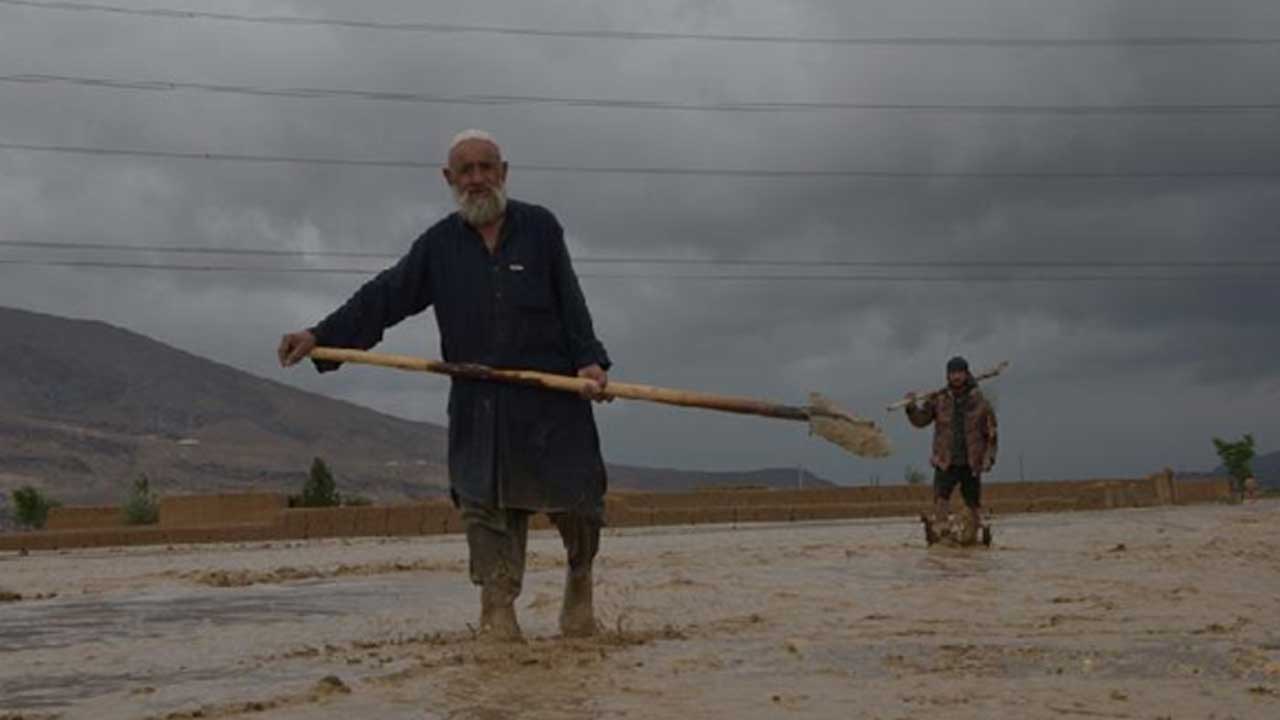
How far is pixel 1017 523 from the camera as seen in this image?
2662 cm

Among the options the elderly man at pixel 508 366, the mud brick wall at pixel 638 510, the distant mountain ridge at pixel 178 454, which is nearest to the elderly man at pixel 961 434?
the mud brick wall at pixel 638 510

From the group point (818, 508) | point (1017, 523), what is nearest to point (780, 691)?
point (1017, 523)

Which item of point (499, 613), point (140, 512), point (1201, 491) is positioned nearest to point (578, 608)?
point (499, 613)

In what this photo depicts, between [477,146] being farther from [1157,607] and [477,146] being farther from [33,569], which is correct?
[33,569]

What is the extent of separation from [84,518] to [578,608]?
31145mm

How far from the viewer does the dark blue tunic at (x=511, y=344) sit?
749 cm

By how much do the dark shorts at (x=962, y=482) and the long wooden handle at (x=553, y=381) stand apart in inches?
351

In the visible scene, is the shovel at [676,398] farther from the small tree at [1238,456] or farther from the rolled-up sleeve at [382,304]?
the small tree at [1238,456]

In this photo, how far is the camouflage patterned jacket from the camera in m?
16.2

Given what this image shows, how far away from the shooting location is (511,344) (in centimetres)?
756

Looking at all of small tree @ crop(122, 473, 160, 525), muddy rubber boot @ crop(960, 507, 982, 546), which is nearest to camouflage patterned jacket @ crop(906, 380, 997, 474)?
muddy rubber boot @ crop(960, 507, 982, 546)

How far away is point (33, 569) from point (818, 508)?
1825 cm

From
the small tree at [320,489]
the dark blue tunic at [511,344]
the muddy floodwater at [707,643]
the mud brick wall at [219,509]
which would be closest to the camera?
the muddy floodwater at [707,643]

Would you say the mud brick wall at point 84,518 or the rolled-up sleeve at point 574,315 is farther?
the mud brick wall at point 84,518
